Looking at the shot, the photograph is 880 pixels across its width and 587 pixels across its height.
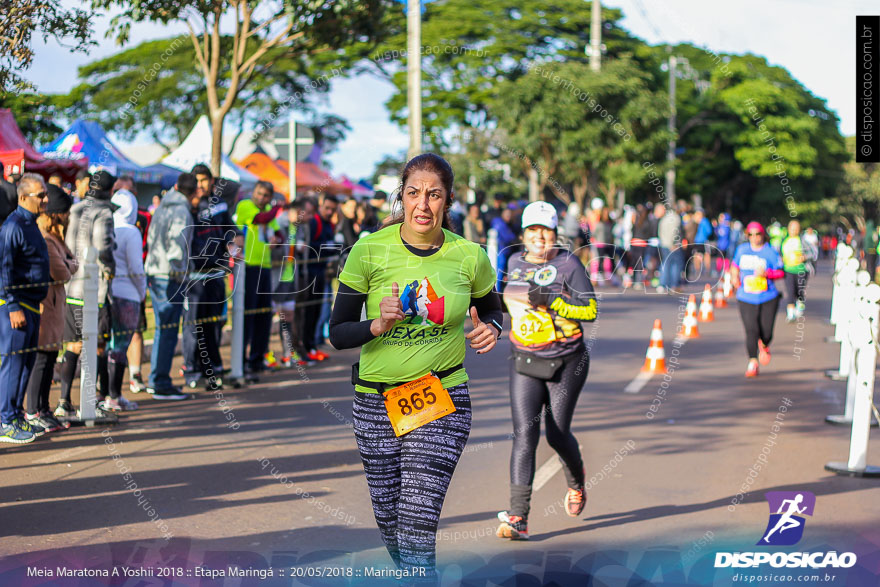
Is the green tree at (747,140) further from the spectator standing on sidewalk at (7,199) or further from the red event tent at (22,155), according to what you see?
the spectator standing on sidewalk at (7,199)

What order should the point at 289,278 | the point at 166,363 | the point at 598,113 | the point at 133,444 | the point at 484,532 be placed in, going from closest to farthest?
the point at 484,532
the point at 133,444
the point at 166,363
the point at 289,278
the point at 598,113

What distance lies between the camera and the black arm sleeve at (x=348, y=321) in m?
3.52

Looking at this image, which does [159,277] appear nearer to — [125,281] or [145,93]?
[125,281]

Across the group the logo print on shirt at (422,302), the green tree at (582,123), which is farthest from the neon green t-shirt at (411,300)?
the green tree at (582,123)

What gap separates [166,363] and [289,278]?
2588 millimetres

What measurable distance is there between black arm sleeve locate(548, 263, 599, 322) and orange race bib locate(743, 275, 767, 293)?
21.6 feet

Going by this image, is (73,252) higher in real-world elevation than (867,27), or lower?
lower

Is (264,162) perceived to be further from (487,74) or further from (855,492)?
(855,492)

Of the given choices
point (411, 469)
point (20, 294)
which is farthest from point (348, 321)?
point (20, 294)

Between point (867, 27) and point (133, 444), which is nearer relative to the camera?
point (133, 444)

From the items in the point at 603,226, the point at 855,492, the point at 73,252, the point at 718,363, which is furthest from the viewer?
the point at 603,226

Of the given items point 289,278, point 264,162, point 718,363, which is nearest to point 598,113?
point 264,162

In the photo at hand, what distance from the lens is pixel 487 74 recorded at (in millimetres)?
32562

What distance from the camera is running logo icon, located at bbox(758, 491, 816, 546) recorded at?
516 cm
